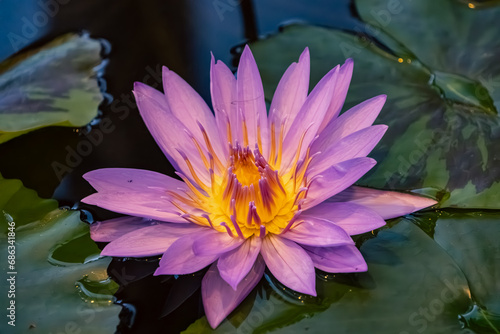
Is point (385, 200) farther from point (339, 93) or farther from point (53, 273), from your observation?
point (53, 273)

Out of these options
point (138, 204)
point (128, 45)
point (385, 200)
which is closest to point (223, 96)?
point (138, 204)

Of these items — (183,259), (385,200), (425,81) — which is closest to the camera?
(183,259)

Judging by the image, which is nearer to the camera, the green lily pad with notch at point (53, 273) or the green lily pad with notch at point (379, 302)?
the green lily pad with notch at point (379, 302)

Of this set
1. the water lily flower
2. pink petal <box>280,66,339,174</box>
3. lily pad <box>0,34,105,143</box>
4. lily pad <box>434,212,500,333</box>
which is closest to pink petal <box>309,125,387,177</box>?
the water lily flower

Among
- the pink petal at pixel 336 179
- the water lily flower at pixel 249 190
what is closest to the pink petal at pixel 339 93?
the water lily flower at pixel 249 190

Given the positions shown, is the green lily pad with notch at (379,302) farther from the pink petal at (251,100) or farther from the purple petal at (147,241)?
the pink petal at (251,100)

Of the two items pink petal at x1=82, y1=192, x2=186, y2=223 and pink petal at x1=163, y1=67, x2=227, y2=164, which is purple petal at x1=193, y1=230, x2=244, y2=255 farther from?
pink petal at x1=163, y1=67, x2=227, y2=164
